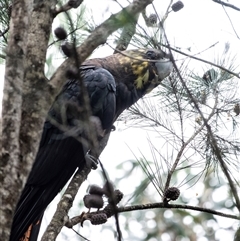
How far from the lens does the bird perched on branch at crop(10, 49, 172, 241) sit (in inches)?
87.3

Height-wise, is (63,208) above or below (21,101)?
above

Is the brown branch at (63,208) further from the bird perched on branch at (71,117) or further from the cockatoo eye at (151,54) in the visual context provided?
the cockatoo eye at (151,54)

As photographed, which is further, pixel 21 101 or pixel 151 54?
pixel 151 54

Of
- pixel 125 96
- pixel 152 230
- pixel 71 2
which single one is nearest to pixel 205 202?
pixel 152 230

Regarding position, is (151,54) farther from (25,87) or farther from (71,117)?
(25,87)

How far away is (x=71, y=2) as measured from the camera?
5.74ft

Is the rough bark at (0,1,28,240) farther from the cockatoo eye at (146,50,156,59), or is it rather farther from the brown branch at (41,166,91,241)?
the cockatoo eye at (146,50,156,59)

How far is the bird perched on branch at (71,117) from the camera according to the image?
222 cm

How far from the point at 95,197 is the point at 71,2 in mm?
628

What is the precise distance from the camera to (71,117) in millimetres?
1916

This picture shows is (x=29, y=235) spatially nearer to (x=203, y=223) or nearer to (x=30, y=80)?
(x=30, y=80)

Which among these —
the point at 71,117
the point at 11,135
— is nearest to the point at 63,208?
the point at 71,117

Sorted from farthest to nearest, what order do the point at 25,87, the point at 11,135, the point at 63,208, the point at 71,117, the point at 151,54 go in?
1. the point at 151,54
2. the point at 63,208
3. the point at 71,117
4. the point at 25,87
5. the point at 11,135


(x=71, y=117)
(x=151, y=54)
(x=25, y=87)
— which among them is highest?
(x=151, y=54)
